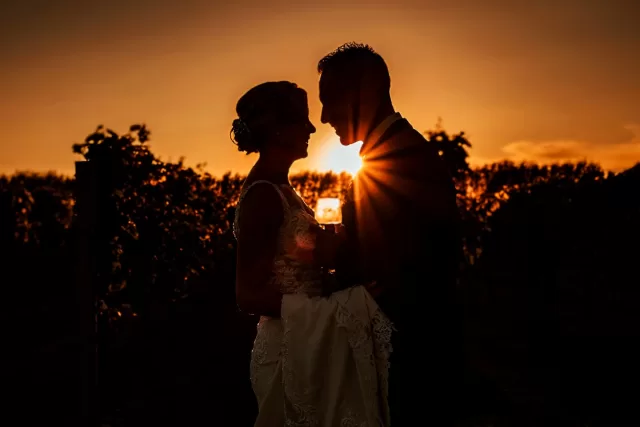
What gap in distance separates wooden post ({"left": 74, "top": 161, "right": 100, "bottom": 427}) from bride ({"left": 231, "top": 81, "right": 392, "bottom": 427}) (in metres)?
2.85

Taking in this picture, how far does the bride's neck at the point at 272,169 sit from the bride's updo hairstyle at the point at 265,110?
115 mm

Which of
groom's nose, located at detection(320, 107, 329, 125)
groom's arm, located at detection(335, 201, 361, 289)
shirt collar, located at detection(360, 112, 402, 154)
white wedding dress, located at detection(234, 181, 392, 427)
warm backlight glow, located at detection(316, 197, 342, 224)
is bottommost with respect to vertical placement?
white wedding dress, located at detection(234, 181, 392, 427)

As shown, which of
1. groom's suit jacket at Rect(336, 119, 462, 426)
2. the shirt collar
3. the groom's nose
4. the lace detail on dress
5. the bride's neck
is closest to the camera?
groom's suit jacket at Rect(336, 119, 462, 426)

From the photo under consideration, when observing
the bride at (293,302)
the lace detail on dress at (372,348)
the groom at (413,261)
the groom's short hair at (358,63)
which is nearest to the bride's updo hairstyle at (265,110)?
the bride at (293,302)

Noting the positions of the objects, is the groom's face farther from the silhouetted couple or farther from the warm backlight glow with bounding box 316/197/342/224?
the warm backlight glow with bounding box 316/197/342/224

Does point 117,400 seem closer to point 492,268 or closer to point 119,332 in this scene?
point 119,332

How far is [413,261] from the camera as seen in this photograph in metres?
3.06

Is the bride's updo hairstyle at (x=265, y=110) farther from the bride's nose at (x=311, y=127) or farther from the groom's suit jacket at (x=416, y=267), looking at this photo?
the groom's suit jacket at (x=416, y=267)

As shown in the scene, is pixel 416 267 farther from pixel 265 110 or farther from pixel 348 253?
pixel 265 110

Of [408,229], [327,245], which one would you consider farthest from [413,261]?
[327,245]

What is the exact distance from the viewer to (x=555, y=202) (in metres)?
13.4

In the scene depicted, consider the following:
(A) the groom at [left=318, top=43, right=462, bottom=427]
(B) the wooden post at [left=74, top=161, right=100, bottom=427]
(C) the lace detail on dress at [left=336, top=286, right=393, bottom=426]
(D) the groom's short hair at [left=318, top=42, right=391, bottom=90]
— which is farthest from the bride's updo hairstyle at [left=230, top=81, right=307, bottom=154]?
(B) the wooden post at [left=74, top=161, right=100, bottom=427]

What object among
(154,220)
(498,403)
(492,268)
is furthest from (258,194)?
(492,268)

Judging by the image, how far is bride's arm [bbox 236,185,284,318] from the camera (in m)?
3.71
